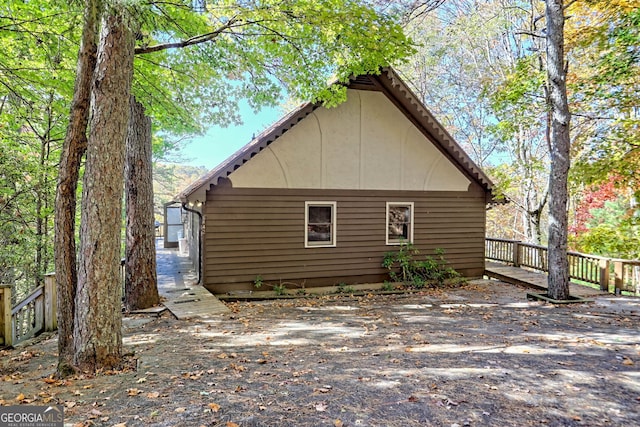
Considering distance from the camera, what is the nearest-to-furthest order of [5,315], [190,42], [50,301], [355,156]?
1. [5,315]
2. [190,42]
3. [50,301]
4. [355,156]

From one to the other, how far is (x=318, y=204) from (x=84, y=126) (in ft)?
21.3

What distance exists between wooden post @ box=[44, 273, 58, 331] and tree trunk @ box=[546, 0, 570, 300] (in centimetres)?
1070

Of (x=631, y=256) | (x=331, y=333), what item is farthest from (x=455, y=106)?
(x=331, y=333)

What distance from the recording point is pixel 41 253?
1077cm

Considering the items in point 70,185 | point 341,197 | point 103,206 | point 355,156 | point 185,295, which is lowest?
point 185,295

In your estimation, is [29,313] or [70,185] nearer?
[70,185]

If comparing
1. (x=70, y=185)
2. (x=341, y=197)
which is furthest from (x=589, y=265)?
(x=70, y=185)

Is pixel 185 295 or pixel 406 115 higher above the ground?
pixel 406 115

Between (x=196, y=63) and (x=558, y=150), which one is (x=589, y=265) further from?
(x=196, y=63)

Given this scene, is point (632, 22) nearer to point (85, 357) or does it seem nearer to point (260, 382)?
point (260, 382)

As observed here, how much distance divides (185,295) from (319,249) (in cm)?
376

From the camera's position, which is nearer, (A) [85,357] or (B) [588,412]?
(B) [588,412]

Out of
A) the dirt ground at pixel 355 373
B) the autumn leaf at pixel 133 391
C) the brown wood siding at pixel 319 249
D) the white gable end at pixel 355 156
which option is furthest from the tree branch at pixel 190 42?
the autumn leaf at pixel 133 391

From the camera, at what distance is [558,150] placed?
862 cm
